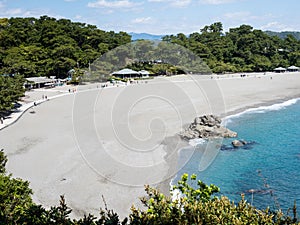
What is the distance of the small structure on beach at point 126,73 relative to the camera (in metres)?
48.7

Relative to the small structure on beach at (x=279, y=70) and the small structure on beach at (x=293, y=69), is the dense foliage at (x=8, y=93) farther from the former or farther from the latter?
the small structure on beach at (x=293, y=69)

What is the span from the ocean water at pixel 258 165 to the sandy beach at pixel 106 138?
6.66 ft

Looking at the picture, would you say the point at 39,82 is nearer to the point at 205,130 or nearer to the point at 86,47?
the point at 86,47

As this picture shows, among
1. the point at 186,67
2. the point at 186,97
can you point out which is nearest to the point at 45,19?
the point at 186,67

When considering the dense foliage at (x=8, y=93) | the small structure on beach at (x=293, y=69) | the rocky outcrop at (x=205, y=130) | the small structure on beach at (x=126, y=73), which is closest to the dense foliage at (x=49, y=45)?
the small structure on beach at (x=126, y=73)

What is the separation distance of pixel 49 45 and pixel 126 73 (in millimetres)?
14555

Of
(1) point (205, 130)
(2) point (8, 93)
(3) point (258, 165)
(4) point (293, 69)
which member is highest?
(4) point (293, 69)

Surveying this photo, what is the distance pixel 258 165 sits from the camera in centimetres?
1758

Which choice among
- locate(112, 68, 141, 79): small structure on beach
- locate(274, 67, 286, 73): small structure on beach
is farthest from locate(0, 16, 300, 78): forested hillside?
locate(112, 68, 141, 79): small structure on beach

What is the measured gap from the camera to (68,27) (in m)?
60.6

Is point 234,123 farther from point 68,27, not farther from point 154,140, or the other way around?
point 68,27

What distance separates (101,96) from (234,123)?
15.9 m

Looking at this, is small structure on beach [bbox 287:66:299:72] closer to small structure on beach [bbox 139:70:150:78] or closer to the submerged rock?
small structure on beach [bbox 139:70:150:78]

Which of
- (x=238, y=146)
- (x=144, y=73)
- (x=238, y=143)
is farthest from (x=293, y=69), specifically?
(x=238, y=146)
